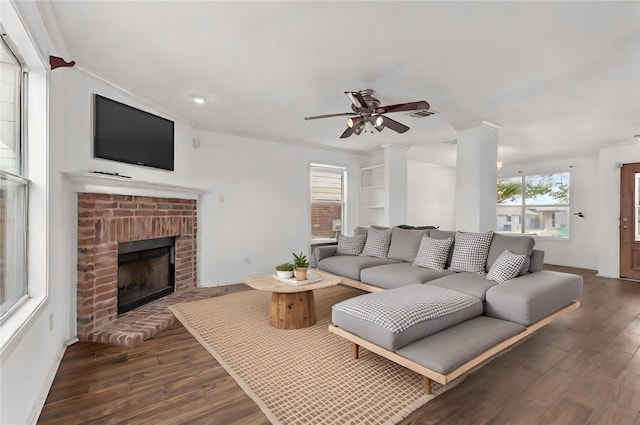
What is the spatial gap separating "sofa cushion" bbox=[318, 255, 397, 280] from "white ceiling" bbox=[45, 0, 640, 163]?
77.8 inches

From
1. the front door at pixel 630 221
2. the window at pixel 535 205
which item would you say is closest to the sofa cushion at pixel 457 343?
the front door at pixel 630 221

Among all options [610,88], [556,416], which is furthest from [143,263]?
[610,88]

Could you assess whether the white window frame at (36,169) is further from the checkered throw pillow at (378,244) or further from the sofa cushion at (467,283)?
the checkered throw pillow at (378,244)

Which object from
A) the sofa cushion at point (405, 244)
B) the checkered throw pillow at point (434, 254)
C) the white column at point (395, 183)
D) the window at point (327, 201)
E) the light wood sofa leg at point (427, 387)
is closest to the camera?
the light wood sofa leg at point (427, 387)

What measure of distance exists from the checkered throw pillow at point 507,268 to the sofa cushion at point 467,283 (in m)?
0.08

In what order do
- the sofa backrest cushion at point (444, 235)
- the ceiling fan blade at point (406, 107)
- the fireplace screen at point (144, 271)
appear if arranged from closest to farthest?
1. the ceiling fan blade at point (406, 107)
2. the fireplace screen at point (144, 271)
3. the sofa backrest cushion at point (444, 235)

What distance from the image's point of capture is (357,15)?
2027 mm

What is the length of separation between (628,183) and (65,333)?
822 cm

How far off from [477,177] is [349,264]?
2188mm

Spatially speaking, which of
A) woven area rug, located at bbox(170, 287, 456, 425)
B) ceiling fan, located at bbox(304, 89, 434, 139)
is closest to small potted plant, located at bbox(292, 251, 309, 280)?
woven area rug, located at bbox(170, 287, 456, 425)

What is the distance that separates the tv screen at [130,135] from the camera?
309 centimetres

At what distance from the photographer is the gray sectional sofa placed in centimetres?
203

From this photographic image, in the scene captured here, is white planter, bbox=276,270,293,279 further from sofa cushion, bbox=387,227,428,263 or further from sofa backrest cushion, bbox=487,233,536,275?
sofa backrest cushion, bbox=487,233,536,275

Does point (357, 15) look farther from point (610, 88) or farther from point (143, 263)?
point (143, 263)
